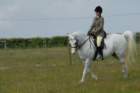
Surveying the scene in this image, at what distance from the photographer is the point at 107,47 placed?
17.2m

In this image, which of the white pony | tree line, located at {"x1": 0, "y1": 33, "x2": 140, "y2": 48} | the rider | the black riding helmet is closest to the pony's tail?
the white pony

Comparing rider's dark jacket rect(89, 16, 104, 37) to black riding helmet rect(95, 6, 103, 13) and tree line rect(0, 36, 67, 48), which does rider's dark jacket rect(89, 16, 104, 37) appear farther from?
tree line rect(0, 36, 67, 48)

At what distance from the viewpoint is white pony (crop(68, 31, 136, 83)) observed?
16.3 meters

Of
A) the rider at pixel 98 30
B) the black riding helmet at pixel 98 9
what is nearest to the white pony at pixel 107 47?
the rider at pixel 98 30

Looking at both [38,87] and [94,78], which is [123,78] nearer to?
[94,78]

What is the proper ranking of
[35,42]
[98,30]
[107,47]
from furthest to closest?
[35,42] → [107,47] → [98,30]

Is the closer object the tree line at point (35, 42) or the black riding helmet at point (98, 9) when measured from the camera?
the black riding helmet at point (98, 9)

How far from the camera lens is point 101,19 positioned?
1689cm

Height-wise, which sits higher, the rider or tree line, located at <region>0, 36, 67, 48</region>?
the rider

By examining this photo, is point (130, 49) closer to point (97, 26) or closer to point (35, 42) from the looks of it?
point (97, 26)

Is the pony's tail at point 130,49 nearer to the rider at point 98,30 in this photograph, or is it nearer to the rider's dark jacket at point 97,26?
the rider at point 98,30

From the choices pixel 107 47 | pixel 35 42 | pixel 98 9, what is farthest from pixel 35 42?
pixel 98 9

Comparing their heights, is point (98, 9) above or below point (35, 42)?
above

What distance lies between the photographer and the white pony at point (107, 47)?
16.3 m
